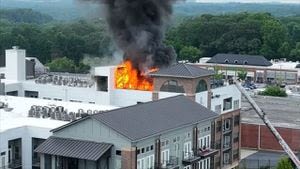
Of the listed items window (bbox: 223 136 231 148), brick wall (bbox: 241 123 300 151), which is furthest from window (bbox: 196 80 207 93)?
brick wall (bbox: 241 123 300 151)

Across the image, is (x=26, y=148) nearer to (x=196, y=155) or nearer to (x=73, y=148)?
(x=73, y=148)

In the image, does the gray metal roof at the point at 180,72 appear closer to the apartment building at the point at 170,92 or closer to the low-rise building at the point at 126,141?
the apartment building at the point at 170,92

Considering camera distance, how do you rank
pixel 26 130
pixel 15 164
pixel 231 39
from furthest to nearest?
1. pixel 231 39
2. pixel 26 130
3. pixel 15 164

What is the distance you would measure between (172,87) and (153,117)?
7100mm

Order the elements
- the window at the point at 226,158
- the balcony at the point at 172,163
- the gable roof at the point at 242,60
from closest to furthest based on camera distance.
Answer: the balcony at the point at 172,163 → the window at the point at 226,158 → the gable roof at the point at 242,60

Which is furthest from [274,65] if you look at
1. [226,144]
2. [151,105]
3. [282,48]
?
[151,105]

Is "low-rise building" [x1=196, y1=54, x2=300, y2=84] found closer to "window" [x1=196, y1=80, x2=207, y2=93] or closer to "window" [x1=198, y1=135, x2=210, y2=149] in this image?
"window" [x1=196, y1=80, x2=207, y2=93]

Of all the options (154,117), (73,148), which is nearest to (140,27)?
(154,117)

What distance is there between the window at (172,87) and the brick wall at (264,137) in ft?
39.7

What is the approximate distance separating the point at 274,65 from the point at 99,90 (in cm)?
4895

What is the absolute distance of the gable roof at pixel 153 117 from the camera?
2789 cm

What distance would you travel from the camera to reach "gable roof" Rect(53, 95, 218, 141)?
2789 cm

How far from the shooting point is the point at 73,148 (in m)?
27.5

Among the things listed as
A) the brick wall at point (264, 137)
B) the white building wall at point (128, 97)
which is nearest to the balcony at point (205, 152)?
the white building wall at point (128, 97)
